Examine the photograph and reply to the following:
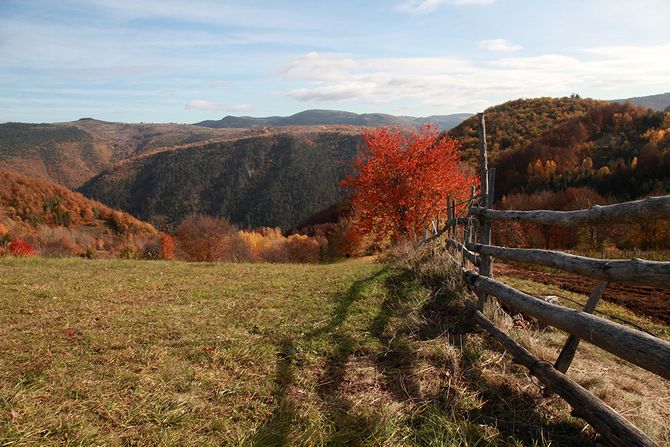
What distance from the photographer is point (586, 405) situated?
3055 millimetres

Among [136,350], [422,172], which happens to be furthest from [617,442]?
[422,172]

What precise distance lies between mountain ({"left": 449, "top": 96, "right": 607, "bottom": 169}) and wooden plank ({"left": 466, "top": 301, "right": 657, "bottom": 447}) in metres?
67.2

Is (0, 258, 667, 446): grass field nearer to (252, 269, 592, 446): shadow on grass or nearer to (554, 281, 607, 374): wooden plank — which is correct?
(252, 269, 592, 446): shadow on grass

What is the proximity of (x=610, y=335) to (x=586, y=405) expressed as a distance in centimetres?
62

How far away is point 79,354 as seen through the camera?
4125 mm

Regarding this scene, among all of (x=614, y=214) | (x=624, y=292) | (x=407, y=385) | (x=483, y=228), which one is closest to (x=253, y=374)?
(x=407, y=385)

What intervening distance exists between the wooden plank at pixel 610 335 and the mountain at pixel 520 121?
67145mm

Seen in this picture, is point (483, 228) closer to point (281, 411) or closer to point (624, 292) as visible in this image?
point (281, 411)

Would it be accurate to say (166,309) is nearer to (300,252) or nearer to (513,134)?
(300,252)

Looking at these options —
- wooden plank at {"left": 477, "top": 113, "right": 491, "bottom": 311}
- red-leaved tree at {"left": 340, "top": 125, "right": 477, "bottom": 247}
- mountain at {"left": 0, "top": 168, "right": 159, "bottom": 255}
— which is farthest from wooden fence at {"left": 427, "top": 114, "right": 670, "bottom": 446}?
mountain at {"left": 0, "top": 168, "right": 159, "bottom": 255}

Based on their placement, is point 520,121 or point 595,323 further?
point 520,121

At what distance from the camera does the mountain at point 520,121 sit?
7435 cm

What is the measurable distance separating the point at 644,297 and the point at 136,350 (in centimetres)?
1197

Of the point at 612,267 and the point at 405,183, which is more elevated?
the point at 612,267
